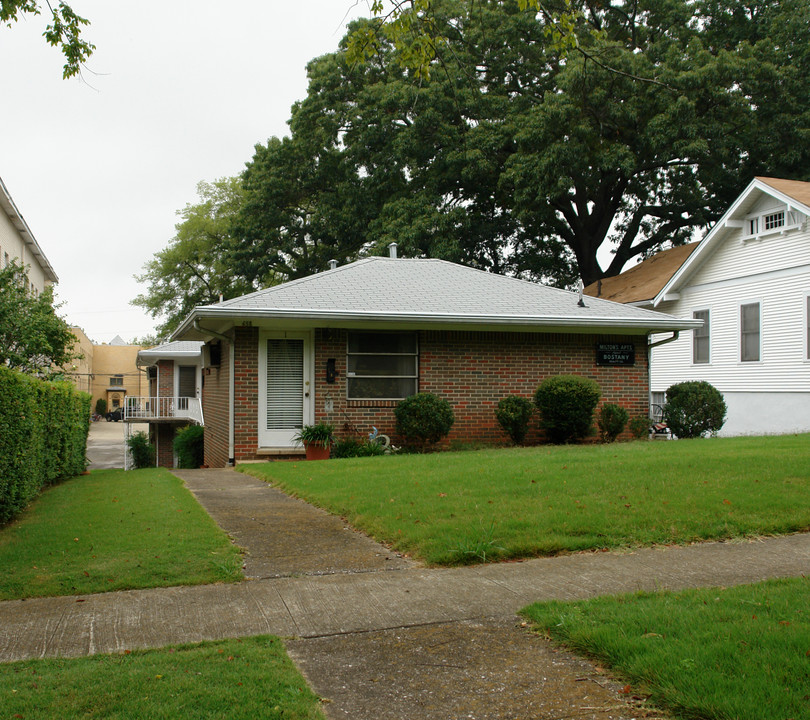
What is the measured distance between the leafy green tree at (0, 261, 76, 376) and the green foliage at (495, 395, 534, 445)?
9892 mm

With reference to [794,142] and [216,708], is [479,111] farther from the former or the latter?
[216,708]

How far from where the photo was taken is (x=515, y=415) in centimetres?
1450

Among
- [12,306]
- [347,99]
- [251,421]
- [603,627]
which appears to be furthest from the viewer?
[347,99]

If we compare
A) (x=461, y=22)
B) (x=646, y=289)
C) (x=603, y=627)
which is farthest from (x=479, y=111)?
(x=603, y=627)

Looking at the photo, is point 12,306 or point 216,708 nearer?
point 216,708

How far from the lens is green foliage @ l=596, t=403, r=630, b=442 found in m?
15.3

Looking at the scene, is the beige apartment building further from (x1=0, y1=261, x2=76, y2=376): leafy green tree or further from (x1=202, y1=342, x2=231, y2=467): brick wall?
(x1=202, y1=342, x2=231, y2=467): brick wall

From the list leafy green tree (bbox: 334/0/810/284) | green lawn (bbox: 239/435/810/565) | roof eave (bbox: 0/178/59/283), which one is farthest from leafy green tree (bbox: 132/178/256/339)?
green lawn (bbox: 239/435/810/565)

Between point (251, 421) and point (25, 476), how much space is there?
617 cm

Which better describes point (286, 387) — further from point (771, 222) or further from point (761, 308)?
point (771, 222)

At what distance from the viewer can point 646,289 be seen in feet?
84.4

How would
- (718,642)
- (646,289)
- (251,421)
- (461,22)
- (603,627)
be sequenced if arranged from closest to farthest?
(718,642), (603,627), (251,421), (646,289), (461,22)

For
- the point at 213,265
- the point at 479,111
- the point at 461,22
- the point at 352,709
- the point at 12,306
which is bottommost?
the point at 352,709

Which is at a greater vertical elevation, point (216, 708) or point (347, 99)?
point (347, 99)
